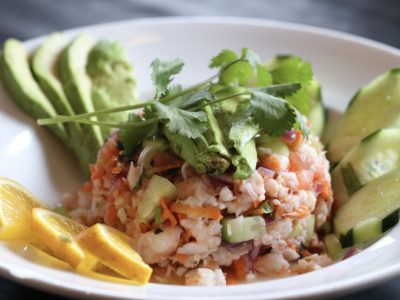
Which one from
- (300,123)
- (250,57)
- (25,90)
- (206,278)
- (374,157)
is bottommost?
(206,278)

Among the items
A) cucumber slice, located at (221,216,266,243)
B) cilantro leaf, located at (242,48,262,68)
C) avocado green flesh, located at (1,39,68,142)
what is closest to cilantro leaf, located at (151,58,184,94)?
cilantro leaf, located at (242,48,262,68)

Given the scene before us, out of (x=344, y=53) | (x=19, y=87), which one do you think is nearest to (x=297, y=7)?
(x=344, y=53)

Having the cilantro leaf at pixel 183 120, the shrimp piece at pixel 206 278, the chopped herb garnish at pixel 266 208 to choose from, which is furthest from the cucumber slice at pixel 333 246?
the cilantro leaf at pixel 183 120

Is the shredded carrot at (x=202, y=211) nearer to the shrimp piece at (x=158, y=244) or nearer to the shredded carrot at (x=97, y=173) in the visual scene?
the shrimp piece at (x=158, y=244)

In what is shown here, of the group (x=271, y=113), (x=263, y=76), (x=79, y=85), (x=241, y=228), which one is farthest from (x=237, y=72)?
(x=79, y=85)

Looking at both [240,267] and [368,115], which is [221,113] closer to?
[240,267]

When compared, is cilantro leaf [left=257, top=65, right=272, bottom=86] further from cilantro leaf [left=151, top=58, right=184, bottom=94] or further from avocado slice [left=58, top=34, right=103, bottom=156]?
avocado slice [left=58, top=34, right=103, bottom=156]

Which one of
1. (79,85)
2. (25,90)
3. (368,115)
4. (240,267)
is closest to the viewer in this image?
(240,267)
